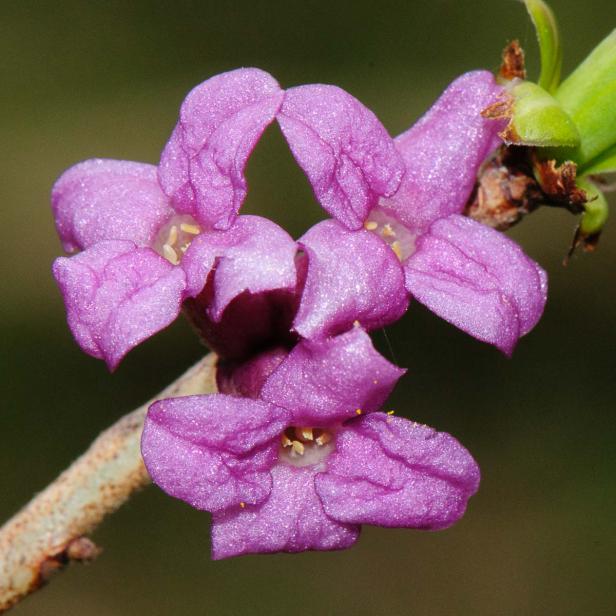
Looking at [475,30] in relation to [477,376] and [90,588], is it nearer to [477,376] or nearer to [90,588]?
[477,376]

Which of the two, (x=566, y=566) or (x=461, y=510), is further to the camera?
(x=566, y=566)

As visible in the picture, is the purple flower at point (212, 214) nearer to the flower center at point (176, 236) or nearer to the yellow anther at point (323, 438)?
the flower center at point (176, 236)

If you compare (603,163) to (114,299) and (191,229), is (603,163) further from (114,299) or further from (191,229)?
(114,299)

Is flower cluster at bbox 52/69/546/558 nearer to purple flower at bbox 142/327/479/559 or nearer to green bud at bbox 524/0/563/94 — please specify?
purple flower at bbox 142/327/479/559

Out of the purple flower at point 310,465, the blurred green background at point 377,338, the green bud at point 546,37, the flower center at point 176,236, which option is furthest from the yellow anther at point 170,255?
the blurred green background at point 377,338

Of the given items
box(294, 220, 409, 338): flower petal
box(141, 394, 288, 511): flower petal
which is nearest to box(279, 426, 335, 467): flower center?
box(141, 394, 288, 511): flower petal

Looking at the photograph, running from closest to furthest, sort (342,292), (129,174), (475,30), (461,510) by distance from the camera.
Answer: (342,292) → (461,510) → (129,174) → (475,30)

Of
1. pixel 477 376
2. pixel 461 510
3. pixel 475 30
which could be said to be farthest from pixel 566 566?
pixel 461 510
